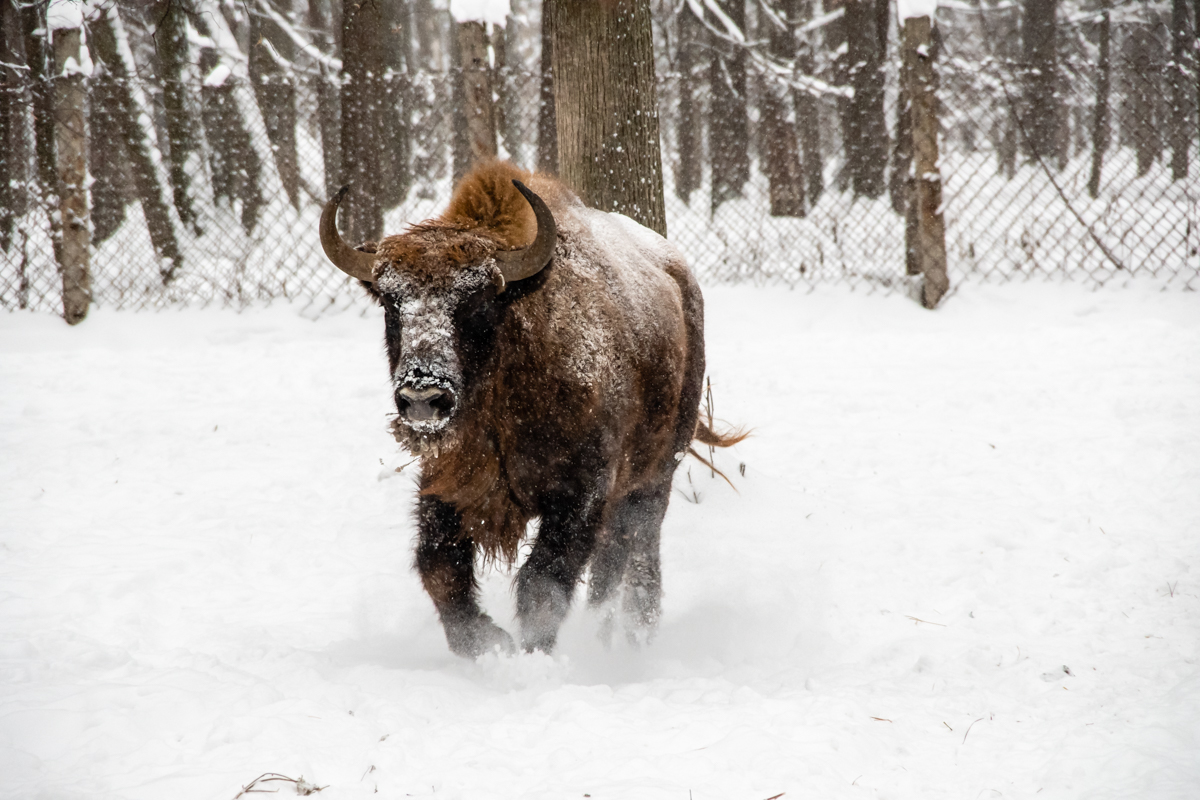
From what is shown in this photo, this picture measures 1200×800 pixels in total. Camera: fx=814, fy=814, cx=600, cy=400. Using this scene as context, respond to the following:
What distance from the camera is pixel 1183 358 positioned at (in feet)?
19.5

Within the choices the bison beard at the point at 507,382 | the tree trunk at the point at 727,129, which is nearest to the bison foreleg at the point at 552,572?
the bison beard at the point at 507,382

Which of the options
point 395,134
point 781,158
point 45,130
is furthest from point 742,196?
point 45,130

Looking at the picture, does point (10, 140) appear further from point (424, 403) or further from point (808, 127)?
point (808, 127)

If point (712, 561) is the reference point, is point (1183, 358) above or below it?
above

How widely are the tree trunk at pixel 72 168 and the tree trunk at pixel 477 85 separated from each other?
3471 millimetres

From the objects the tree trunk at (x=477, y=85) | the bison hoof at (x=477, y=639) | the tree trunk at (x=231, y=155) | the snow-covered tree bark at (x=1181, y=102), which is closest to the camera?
the bison hoof at (x=477, y=639)

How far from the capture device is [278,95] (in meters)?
9.58

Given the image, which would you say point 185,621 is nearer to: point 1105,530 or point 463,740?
point 463,740

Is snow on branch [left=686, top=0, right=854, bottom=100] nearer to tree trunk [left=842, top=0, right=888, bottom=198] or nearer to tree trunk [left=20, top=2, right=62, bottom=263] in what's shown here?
tree trunk [left=842, top=0, right=888, bottom=198]

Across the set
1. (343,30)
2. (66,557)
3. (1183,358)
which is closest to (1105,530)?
(1183,358)

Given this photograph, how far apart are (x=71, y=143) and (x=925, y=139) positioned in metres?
7.65

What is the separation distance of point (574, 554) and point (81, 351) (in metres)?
5.87

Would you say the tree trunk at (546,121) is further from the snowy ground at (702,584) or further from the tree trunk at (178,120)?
the tree trunk at (178,120)

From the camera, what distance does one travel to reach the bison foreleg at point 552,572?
3.15 m
